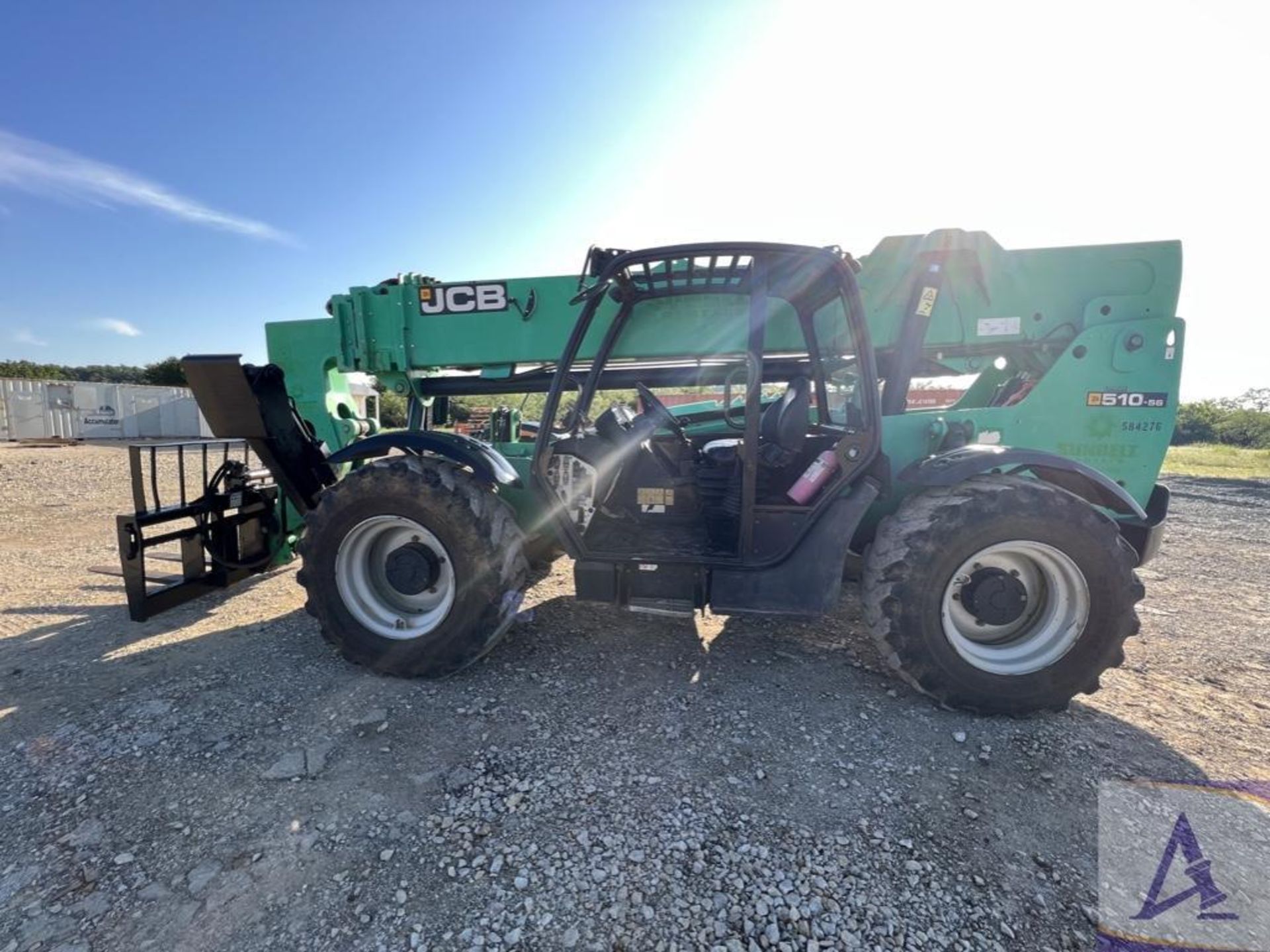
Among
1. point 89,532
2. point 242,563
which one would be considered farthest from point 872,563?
point 89,532

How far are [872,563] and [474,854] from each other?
227 cm

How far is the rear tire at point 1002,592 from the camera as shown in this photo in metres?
2.79

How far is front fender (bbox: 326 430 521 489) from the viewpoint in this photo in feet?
11.0

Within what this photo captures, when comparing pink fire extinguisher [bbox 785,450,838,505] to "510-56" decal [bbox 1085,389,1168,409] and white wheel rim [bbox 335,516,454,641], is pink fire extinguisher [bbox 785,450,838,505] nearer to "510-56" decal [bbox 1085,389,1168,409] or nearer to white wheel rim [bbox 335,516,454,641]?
"510-56" decal [bbox 1085,389,1168,409]

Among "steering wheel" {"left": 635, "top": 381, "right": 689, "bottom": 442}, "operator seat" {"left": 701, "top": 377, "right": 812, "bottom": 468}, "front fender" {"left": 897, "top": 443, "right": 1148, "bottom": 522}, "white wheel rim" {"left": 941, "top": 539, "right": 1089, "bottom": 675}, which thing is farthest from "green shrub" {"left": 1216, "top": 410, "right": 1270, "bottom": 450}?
"steering wheel" {"left": 635, "top": 381, "right": 689, "bottom": 442}

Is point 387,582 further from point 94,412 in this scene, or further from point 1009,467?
point 94,412

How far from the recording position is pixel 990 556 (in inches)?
120

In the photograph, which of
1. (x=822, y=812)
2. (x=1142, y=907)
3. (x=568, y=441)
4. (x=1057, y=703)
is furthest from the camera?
(x=568, y=441)

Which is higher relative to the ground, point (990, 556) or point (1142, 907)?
point (990, 556)

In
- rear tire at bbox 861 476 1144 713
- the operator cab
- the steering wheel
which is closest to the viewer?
rear tire at bbox 861 476 1144 713

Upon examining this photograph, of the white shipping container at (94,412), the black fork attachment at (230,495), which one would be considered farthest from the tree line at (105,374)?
the black fork attachment at (230,495)

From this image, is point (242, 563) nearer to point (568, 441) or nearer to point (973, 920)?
point (568, 441)

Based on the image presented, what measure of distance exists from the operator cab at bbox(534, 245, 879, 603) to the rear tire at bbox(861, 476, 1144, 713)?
385mm

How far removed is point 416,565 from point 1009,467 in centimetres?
347
